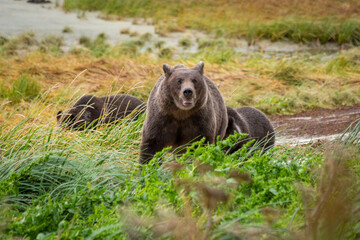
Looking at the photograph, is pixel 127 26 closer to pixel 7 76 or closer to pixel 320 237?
pixel 7 76

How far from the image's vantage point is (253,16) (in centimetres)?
2622

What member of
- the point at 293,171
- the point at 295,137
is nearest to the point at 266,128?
the point at 295,137

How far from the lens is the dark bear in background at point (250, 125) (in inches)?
241

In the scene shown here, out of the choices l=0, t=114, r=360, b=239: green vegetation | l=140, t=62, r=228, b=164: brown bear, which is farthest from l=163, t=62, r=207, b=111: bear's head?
l=0, t=114, r=360, b=239: green vegetation

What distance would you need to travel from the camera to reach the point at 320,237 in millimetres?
2246

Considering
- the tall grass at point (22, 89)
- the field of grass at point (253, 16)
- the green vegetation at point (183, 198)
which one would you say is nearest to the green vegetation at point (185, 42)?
the field of grass at point (253, 16)

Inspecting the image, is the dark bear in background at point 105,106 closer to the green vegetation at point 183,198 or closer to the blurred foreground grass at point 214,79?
the blurred foreground grass at point 214,79

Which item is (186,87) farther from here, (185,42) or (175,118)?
(185,42)

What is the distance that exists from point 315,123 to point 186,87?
4647mm

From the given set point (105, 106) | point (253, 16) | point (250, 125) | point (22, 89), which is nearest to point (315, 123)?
point (250, 125)

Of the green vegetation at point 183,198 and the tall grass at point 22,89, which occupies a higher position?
the green vegetation at point 183,198

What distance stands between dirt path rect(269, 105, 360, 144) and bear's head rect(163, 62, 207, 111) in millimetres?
2039

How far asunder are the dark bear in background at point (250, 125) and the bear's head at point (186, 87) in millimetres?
1286

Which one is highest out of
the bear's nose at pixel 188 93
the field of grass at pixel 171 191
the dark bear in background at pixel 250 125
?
the bear's nose at pixel 188 93
